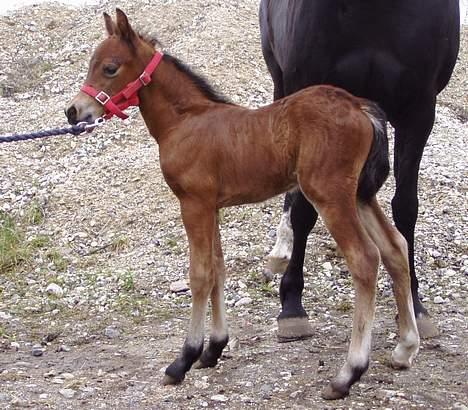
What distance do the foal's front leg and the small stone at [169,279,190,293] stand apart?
158 cm

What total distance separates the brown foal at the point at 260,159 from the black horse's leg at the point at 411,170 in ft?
2.14

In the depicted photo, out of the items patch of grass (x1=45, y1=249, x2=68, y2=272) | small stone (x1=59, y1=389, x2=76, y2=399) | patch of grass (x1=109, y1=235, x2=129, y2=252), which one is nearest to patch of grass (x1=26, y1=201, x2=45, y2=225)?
patch of grass (x1=45, y1=249, x2=68, y2=272)

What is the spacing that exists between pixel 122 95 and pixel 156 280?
2.19 meters

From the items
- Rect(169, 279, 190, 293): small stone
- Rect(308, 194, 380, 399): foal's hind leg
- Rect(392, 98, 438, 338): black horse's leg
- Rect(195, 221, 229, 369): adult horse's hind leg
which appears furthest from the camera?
Rect(169, 279, 190, 293): small stone

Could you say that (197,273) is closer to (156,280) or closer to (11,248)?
(156,280)

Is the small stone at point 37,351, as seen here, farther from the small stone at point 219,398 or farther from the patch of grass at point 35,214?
the patch of grass at point 35,214

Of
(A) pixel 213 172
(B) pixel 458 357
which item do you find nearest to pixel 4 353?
(A) pixel 213 172

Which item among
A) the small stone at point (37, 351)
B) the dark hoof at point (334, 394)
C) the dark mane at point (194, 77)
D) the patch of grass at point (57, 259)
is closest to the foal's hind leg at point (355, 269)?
the dark hoof at point (334, 394)

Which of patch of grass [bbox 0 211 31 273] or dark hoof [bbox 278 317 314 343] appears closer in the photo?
dark hoof [bbox 278 317 314 343]

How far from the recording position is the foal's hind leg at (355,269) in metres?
3.49

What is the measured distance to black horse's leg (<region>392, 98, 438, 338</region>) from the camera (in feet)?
14.3

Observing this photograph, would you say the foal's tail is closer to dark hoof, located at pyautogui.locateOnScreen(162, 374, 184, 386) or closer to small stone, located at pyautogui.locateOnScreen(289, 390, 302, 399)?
small stone, located at pyautogui.locateOnScreen(289, 390, 302, 399)

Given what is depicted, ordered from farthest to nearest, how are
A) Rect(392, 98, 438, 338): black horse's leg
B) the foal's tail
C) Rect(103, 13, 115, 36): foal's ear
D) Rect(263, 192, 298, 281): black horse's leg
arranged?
Rect(263, 192, 298, 281): black horse's leg < Rect(392, 98, 438, 338): black horse's leg < Rect(103, 13, 115, 36): foal's ear < the foal's tail

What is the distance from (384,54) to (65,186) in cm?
404
